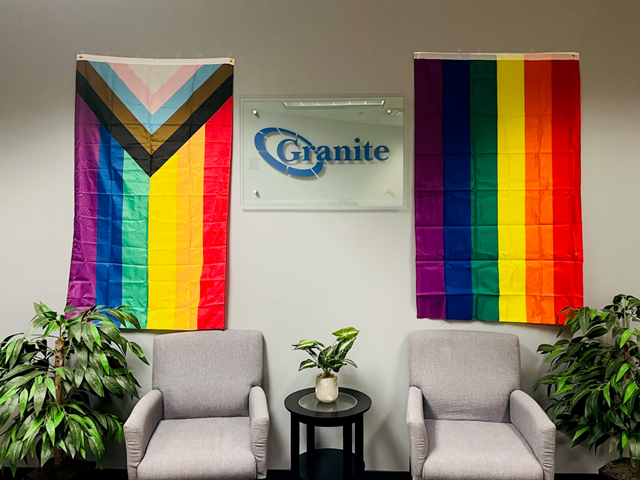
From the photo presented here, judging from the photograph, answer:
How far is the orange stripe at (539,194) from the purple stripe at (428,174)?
515 millimetres

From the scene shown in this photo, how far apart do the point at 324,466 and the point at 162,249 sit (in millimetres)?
1567

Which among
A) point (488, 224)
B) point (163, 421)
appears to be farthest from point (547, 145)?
point (163, 421)

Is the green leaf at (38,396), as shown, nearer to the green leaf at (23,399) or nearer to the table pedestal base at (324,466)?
the green leaf at (23,399)

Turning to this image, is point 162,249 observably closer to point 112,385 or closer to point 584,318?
point 112,385

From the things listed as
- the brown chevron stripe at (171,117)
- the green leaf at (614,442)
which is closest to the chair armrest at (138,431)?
the brown chevron stripe at (171,117)

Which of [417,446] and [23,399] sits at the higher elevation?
[23,399]

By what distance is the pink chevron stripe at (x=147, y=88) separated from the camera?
2.94m

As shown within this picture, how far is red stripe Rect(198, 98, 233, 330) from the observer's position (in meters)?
2.92

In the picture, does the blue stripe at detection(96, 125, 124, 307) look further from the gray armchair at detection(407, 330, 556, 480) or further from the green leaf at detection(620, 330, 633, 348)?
the green leaf at detection(620, 330, 633, 348)

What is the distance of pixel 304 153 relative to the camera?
2934mm

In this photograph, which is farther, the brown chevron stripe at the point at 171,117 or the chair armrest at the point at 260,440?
the brown chevron stripe at the point at 171,117

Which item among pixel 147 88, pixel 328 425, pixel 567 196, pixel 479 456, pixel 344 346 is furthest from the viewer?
pixel 147 88

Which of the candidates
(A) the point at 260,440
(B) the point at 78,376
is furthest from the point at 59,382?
(A) the point at 260,440

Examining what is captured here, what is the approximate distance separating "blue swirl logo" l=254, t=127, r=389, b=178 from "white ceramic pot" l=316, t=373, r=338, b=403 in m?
1.19
